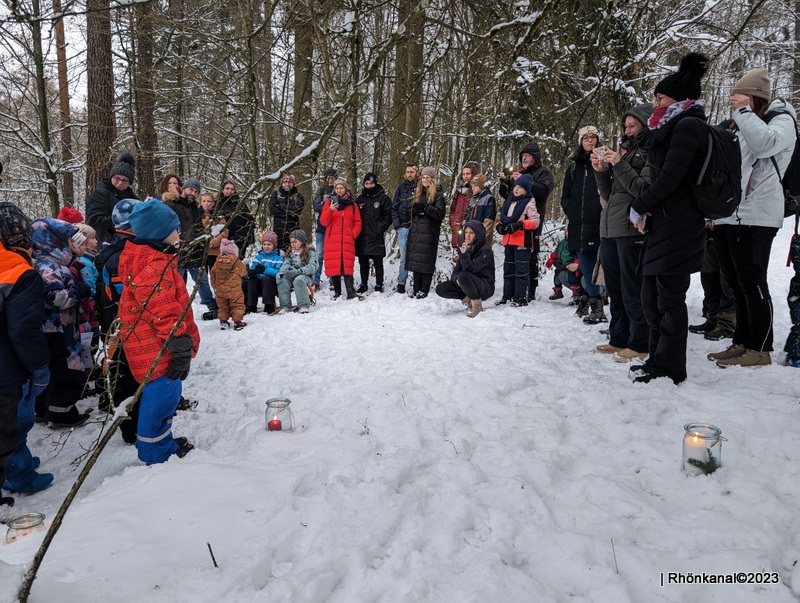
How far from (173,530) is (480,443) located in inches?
67.9

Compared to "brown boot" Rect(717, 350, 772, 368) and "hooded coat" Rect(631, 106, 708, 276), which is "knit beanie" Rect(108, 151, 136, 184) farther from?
"brown boot" Rect(717, 350, 772, 368)

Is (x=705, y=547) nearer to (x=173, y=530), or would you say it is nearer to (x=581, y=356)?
(x=173, y=530)

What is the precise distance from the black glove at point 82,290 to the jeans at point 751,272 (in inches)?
204

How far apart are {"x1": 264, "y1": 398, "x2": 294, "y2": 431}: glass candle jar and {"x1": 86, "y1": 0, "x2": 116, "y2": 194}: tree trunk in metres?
7.30

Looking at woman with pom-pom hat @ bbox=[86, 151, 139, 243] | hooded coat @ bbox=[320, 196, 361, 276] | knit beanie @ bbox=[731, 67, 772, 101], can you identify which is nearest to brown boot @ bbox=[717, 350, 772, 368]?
knit beanie @ bbox=[731, 67, 772, 101]

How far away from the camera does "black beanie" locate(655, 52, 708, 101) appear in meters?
3.30

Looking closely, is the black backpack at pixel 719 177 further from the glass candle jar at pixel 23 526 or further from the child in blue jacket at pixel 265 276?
the child in blue jacket at pixel 265 276

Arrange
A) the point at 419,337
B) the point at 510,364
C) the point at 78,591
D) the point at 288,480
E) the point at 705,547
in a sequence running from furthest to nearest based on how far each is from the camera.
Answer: the point at 419,337, the point at 510,364, the point at 288,480, the point at 705,547, the point at 78,591

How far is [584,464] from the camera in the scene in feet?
8.68

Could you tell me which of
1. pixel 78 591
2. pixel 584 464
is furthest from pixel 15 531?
pixel 584 464

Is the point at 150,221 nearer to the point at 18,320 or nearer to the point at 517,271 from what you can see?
the point at 18,320

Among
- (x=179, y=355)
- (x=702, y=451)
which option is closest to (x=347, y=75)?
(x=179, y=355)

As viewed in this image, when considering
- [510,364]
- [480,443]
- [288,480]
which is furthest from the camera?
[510,364]

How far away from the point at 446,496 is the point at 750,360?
3075mm
